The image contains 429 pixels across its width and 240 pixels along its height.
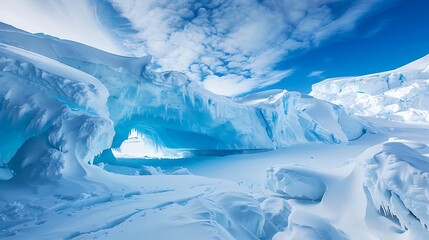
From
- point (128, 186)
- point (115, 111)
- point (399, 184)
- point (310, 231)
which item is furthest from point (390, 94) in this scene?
point (128, 186)

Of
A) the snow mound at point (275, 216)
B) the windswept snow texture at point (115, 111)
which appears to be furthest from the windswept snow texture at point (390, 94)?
the snow mound at point (275, 216)

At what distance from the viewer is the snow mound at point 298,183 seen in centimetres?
568

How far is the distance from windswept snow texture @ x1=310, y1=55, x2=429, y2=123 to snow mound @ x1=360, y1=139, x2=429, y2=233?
33.9 m

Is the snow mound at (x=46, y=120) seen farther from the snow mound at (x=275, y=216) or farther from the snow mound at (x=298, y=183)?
the snow mound at (x=298, y=183)

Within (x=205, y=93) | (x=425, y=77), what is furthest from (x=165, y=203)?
(x=425, y=77)

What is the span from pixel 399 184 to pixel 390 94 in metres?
41.6

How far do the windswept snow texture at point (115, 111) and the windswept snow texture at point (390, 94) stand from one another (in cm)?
1806

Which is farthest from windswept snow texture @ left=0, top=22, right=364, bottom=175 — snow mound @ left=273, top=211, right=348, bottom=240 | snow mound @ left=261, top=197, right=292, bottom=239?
snow mound @ left=273, top=211, right=348, bottom=240

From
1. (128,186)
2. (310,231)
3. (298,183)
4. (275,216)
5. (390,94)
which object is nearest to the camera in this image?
(310,231)

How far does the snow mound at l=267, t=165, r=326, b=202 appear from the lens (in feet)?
18.6

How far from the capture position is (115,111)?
12273 mm

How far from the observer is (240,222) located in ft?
12.8

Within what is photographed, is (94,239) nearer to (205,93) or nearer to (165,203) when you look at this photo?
(165,203)

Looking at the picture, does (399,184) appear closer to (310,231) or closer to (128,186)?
(310,231)
